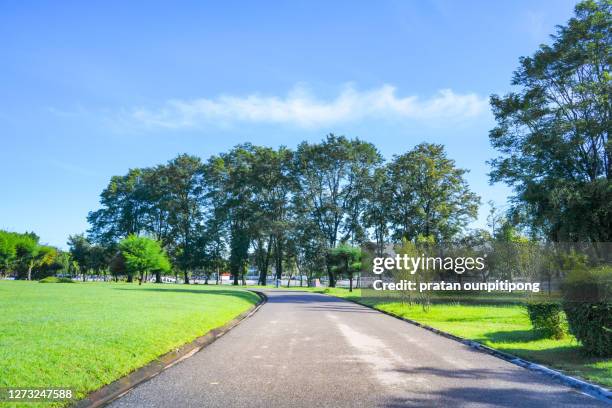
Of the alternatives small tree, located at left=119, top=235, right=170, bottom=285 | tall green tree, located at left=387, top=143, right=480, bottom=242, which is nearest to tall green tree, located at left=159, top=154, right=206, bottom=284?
small tree, located at left=119, top=235, right=170, bottom=285

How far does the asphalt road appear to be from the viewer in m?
6.45

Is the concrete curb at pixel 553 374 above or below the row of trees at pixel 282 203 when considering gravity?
below

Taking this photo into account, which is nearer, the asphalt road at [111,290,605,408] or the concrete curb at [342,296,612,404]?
the asphalt road at [111,290,605,408]

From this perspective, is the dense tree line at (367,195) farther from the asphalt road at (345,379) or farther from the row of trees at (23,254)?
the asphalt road at (345,379)

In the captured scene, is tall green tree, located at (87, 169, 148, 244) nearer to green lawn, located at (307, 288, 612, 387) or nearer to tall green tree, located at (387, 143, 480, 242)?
tall green tree, located at (387, 143, 480, 242)

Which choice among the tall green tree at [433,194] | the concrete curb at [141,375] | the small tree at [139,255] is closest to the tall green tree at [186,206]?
the small tree at [139,255]

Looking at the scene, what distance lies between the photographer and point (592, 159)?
28781 millimetres

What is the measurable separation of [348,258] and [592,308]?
4816 centimetres

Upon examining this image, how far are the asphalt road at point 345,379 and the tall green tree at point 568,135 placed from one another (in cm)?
1801

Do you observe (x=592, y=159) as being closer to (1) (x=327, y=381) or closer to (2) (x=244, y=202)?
(1) (x=327, y=381)

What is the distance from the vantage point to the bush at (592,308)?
985 cm

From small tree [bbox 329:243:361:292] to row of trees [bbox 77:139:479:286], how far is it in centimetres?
193

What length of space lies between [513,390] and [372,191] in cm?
5631

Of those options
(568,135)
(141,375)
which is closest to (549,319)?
(141,375)
